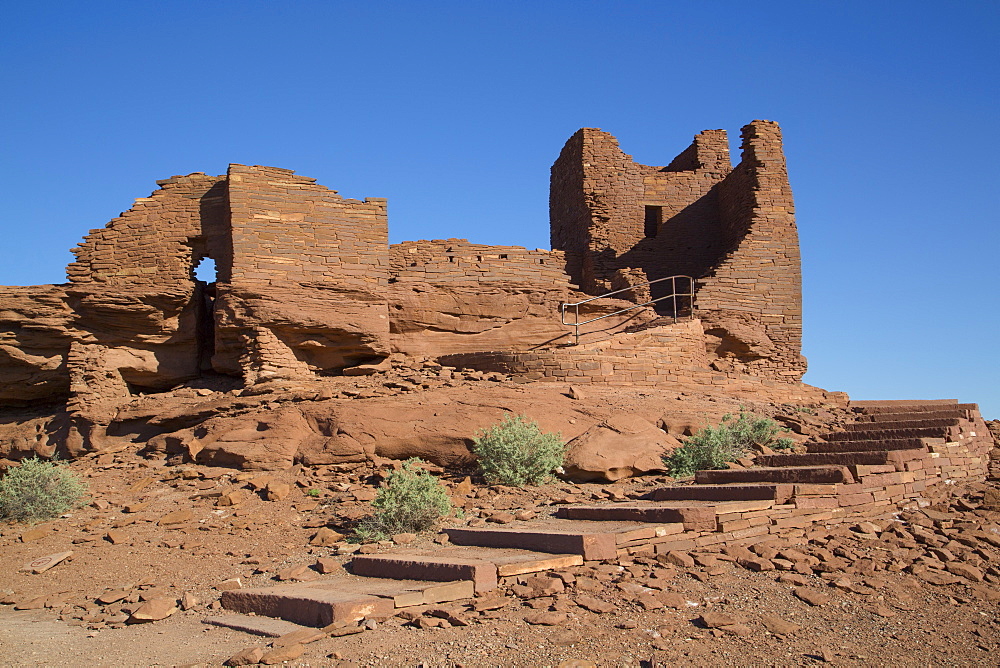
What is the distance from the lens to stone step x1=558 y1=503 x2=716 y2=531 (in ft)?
25.8

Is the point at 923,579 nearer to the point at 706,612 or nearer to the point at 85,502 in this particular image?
the point at 706,612

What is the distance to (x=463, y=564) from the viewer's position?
6.83 metres

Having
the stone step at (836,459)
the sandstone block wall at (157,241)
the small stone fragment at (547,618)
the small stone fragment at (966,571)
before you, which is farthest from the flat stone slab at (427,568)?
the sandstone block wall at (157,241)

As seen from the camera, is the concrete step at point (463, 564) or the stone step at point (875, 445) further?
the stone step at point (875, 445)

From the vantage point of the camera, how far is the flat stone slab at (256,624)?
645 centimetres

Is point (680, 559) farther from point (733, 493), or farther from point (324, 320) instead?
point (324, 320)

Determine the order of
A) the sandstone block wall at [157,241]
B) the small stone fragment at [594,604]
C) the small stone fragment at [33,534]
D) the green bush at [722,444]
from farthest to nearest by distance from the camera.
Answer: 1. the sandstone block wall at [157,241]
2. the green bush at [722,444]
3. the small stone fragment at [33,534]
4. the small stone fragment at [594,604]

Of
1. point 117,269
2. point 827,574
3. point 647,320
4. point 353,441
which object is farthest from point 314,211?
point 827,574

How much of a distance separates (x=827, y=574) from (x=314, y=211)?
1195 cm

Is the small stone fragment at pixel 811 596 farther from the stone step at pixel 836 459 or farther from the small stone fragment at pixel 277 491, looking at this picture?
the small stone fragment at pixel 277 491

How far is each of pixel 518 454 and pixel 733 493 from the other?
3294 millimetres

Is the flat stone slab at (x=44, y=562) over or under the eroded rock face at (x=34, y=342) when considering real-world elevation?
under

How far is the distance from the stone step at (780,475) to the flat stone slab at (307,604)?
182 inches

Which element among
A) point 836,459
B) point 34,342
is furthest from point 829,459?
Answer: point 34,342
